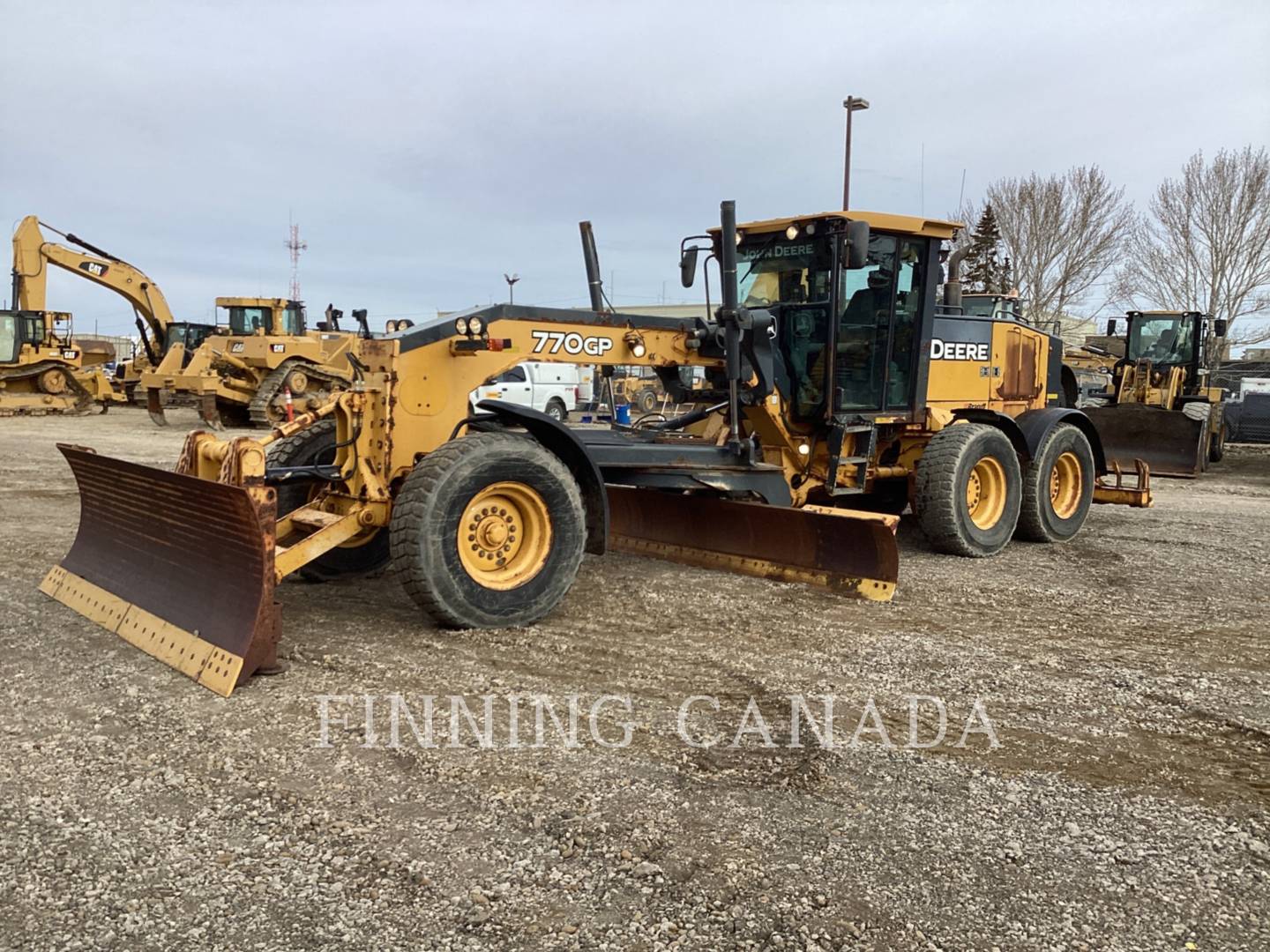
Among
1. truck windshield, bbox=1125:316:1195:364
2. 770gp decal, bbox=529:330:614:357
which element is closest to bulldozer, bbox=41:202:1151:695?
770gp decal, bbox=529:330:614:357

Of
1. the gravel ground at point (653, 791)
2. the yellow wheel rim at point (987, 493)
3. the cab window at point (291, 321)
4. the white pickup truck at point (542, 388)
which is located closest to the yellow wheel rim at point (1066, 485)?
the yellow wheel rim at point (987, 493)

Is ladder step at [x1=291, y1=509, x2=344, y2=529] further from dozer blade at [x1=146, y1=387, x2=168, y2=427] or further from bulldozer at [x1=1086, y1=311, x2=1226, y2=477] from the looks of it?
dozer blade at [x1=146, y1=387, x2=168, y2=427]

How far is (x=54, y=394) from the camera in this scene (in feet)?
79.9

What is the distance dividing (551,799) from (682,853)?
0.55 m

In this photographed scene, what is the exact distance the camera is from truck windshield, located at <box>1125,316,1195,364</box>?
18.4 meters

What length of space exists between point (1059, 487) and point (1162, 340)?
11.2 meters

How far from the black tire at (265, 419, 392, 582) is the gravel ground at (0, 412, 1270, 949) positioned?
16.5 inches

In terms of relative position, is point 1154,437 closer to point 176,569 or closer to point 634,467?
point 634,467

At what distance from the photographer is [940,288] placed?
8.71 meters

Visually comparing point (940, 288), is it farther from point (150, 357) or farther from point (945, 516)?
point (150, 357)

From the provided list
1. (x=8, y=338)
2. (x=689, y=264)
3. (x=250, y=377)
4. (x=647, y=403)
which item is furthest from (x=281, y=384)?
(x=689, y=264)

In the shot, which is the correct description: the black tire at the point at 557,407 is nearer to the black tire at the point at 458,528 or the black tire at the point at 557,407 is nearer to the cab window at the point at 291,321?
the cab window at the point at 291,321

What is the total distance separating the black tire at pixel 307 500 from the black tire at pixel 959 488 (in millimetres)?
4036

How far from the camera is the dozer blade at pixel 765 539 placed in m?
6.48
